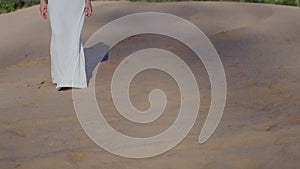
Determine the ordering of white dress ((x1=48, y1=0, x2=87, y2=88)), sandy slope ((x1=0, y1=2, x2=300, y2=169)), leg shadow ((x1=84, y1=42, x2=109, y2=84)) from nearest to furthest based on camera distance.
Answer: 1. sandy slope ((x1=0, y1=2, x2=300, y2=169))
2. white dress ((x1=48, y1=0, x2=87, y2=88))
3. leg shadow ((x1=84, y1=42, x2=109, y2=84))

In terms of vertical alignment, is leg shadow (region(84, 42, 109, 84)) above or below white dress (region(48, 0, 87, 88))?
below

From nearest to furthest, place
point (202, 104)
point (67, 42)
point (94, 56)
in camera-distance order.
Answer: point (202, 104) → point (67, 42) → point (94, 56)

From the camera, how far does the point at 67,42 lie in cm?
712

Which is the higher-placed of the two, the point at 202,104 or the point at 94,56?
the point at 202,104

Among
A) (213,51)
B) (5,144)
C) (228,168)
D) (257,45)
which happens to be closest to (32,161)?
(5,144)

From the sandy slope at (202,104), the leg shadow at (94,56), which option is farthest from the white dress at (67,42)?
the leg shadow at (94,56)

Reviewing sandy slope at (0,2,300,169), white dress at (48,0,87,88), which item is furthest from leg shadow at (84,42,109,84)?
white dress at (48,0,87,88)

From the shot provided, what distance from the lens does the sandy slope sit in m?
4.91

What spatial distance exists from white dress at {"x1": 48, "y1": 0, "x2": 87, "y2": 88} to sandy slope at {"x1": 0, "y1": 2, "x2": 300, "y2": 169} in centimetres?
16

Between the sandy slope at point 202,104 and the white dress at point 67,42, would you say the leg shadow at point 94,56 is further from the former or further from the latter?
the white dress at point 67,42

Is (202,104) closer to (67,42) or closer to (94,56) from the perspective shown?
(67,42)

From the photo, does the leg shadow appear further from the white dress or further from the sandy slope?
the white dress

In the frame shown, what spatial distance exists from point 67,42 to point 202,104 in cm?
171

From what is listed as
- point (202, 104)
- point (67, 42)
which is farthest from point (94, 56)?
point (202, 104)
